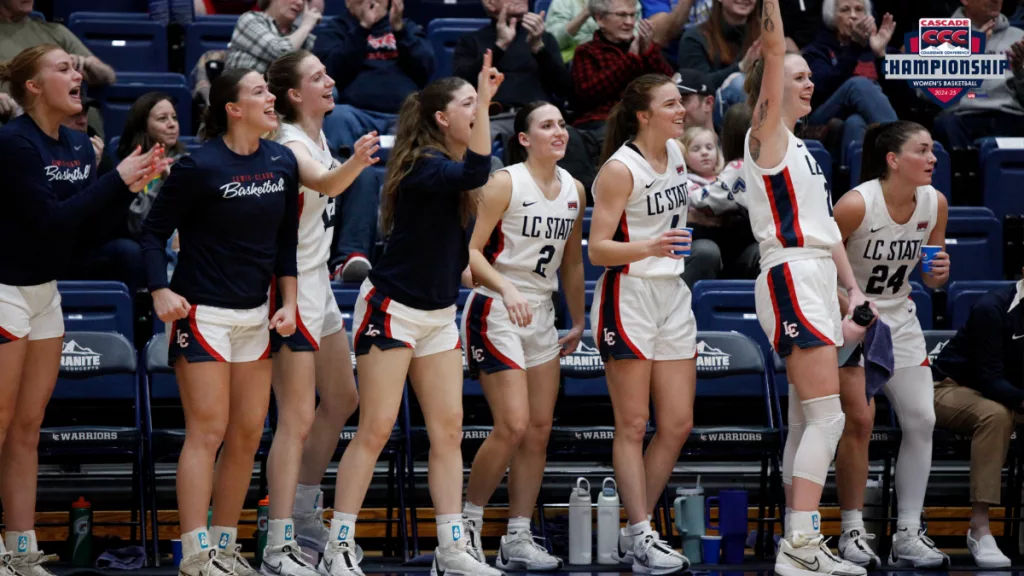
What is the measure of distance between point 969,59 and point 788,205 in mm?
4072

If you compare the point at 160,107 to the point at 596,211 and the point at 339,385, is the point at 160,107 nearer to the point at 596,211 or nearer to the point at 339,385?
the point at 339,385

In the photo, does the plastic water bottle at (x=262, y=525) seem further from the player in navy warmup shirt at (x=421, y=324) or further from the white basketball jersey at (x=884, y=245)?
the white basketball jersey at (x=884, y=245)

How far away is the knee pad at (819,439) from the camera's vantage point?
5.30 m

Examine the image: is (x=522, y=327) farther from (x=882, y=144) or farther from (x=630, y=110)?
(x=882, y=144)

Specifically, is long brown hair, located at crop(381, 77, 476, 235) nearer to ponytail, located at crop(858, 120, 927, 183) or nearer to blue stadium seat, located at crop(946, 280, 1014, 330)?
ponytail, located at crop(858, 120, 927, 183)

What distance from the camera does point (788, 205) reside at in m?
5.37

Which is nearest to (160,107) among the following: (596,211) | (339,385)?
(339,385)

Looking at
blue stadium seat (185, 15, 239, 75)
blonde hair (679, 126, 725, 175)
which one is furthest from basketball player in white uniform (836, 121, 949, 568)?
blue stadium seat (185, 15, 239, 75)

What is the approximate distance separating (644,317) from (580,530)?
101 cm

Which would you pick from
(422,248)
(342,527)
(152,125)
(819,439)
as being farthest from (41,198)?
(819,439)

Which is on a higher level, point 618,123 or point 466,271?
point 618,123

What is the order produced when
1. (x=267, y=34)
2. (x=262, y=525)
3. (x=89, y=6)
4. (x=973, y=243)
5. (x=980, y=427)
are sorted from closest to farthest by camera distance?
(x=262, y=525) < (x=980, y=427) < (x=973, y=243) < (x=267, y=34) < (x=89, y=6)

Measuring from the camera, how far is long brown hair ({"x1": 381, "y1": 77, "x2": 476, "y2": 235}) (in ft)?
17.1

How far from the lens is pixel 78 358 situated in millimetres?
6070
